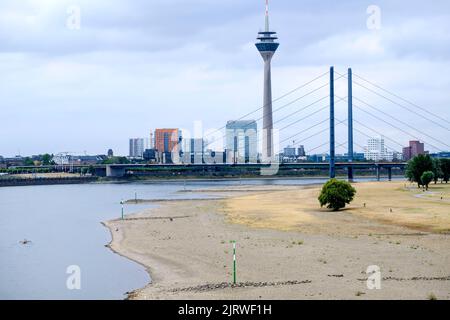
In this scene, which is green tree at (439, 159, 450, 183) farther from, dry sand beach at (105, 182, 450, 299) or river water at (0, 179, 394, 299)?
river water at (0, 179, 394, 299)

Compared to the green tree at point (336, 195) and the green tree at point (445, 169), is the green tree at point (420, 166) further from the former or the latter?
the green tree at point (336, 195)

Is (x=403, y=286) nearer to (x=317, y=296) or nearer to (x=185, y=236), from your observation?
(x=317, y=296)

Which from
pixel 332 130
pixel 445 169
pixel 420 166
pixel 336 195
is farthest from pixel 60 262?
pixel 332 130

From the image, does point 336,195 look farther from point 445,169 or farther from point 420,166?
point 445,169

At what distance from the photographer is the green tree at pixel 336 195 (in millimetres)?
52500

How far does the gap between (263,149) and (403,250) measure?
161 meters

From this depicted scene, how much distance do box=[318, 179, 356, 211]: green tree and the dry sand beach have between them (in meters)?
0.78

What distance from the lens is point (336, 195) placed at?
2060 inches

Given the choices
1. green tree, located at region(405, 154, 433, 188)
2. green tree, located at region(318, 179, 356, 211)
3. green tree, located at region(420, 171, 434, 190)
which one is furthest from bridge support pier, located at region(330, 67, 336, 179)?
green tree, located at region(318, 179, 356, 211)

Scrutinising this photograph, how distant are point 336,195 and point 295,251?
2161 centimetres

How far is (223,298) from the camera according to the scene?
73.2 ft

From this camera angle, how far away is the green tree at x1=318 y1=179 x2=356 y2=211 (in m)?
52.5
